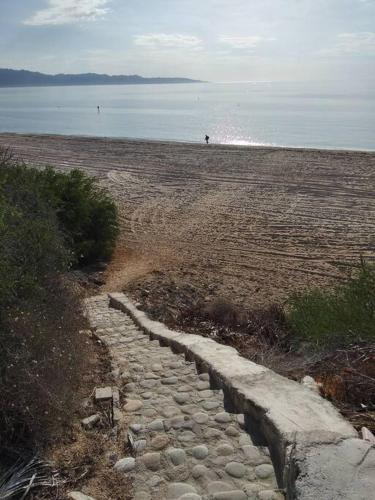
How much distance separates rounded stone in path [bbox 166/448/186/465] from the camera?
135 inches

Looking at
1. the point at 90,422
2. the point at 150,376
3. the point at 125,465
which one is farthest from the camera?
the point at 150,376

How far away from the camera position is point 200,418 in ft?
13.0

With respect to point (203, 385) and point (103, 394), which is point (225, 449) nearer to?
point (203, 385)

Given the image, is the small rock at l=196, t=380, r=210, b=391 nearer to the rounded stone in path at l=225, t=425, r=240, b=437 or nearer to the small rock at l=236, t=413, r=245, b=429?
the small rock at l=236, t=413, r=245, b=429

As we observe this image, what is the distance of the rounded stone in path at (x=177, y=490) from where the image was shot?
10.2 feet

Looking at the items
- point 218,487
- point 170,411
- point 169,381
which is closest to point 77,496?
point 218,487

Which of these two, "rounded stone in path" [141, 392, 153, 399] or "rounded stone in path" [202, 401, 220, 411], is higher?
"rounded stone in path" [202, 401, 220, 411]

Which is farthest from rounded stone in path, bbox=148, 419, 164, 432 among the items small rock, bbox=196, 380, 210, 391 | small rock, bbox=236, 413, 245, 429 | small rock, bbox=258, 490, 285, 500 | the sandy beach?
the sandy beach

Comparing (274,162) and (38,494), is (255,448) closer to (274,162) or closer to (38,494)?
(38,494)

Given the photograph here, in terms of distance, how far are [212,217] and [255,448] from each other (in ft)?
46.2

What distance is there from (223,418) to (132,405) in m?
0.91

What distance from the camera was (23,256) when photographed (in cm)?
568

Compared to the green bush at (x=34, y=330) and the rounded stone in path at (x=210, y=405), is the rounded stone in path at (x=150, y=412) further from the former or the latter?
the green bush at (x=34, y=330)

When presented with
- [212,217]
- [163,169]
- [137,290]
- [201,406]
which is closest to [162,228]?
[212,217]
